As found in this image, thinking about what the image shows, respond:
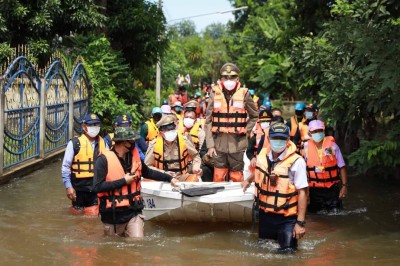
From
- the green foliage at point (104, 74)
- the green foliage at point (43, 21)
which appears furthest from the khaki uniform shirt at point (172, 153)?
the green foliage at point (43, 21)

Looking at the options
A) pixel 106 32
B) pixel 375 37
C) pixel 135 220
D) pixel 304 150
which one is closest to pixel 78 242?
pixel 135 220

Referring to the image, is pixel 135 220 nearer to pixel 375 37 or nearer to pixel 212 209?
pixel 212 209

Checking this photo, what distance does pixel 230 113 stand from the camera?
1059 cm

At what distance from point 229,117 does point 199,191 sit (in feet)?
5.02

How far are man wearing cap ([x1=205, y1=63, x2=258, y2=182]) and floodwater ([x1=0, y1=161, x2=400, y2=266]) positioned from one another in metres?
1.22

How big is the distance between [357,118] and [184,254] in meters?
5.72

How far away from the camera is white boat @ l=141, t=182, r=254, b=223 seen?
9.48 m

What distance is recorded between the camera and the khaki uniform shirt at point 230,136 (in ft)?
34.7

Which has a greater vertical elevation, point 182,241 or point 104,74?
point 104,74

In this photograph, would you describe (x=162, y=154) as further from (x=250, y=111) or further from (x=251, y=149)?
(x=250, y=111)

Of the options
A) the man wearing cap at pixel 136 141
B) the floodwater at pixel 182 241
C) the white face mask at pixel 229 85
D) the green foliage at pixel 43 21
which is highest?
the green foliage at pixel 43 21

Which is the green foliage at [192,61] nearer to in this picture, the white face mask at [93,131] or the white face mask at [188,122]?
the white face mask at [188,122]

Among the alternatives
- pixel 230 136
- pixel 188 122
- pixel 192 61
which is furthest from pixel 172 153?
pixel 192 61

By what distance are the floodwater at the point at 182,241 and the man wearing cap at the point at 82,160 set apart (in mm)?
501
